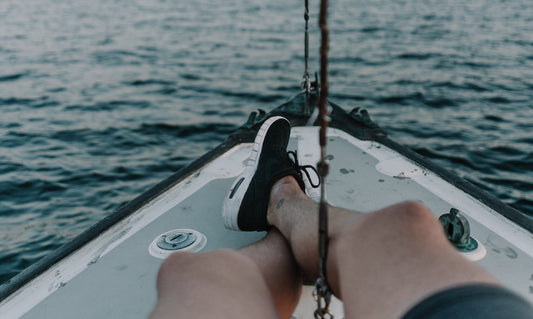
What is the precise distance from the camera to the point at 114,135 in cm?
644

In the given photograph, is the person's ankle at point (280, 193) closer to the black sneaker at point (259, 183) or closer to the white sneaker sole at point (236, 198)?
the black sneaker at point (259, 183)

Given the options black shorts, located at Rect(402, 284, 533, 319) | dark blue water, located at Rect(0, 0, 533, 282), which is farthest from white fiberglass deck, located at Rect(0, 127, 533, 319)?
dark blue water, located at Rect(0, 0, 533, 282)

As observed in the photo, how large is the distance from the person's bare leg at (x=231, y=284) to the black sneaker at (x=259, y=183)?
12.3 inches

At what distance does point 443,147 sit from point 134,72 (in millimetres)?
6674

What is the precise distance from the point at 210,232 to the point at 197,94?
6528mm

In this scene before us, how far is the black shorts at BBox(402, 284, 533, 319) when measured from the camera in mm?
917

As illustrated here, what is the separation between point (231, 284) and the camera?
1327 mm

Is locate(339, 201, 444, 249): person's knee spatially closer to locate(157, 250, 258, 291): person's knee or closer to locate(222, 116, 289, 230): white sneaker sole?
locate(157, 250, 258, 291): person's knee

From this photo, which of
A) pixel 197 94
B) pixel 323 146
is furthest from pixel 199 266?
pixel 197 94

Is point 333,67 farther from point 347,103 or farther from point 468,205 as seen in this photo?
point 468,205

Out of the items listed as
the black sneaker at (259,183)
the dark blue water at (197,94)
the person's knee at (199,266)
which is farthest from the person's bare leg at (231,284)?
the dark blue water at (197,94)

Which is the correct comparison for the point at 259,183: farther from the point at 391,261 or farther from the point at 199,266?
the point at 391,261

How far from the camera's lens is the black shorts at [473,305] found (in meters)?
0.92

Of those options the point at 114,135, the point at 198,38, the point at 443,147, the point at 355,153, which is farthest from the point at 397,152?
the point at 198,38
